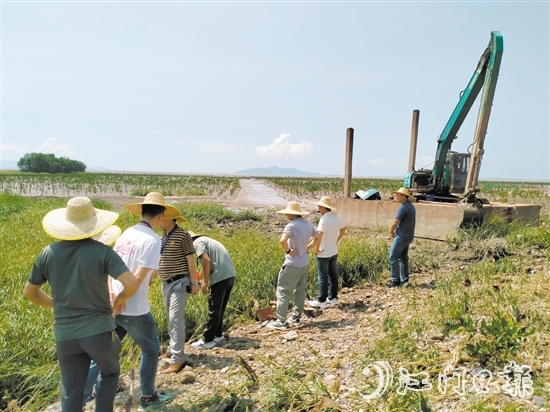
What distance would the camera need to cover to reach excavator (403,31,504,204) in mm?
9867

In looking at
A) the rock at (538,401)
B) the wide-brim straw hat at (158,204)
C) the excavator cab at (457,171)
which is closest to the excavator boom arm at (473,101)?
the excavator cab at (457,171)

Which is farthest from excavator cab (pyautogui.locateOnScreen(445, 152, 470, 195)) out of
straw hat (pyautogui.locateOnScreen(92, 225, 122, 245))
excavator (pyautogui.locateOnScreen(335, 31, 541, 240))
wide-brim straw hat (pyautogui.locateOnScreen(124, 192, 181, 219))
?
straw hat (pyautogui.locateOnScreen(92, 225, 122, 245))

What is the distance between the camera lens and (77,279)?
2441 mm

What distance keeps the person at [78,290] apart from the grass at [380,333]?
3.13 feet

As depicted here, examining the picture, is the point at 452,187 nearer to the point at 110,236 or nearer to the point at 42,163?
the point at 110,236

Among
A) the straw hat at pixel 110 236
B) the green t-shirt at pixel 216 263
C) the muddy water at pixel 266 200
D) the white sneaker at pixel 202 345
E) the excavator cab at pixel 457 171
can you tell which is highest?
the excavator cab at pixel 457 171

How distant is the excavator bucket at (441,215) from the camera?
9.70m

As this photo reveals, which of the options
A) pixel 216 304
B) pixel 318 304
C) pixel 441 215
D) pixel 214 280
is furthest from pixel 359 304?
pixel 441 215

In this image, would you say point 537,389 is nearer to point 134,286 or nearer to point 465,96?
point 134,286

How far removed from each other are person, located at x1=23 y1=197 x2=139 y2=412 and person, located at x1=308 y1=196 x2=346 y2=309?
332cm

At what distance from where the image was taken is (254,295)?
6035 millimetres

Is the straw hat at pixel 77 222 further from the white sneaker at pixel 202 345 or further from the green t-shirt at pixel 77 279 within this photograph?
the white sneaker at pixel 202 345

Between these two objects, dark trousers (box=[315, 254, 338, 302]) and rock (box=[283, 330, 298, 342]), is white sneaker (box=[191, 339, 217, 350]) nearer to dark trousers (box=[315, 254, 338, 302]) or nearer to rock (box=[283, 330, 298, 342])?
rock (box=[283, 330, 298, 342])

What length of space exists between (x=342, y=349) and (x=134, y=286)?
2.32m
